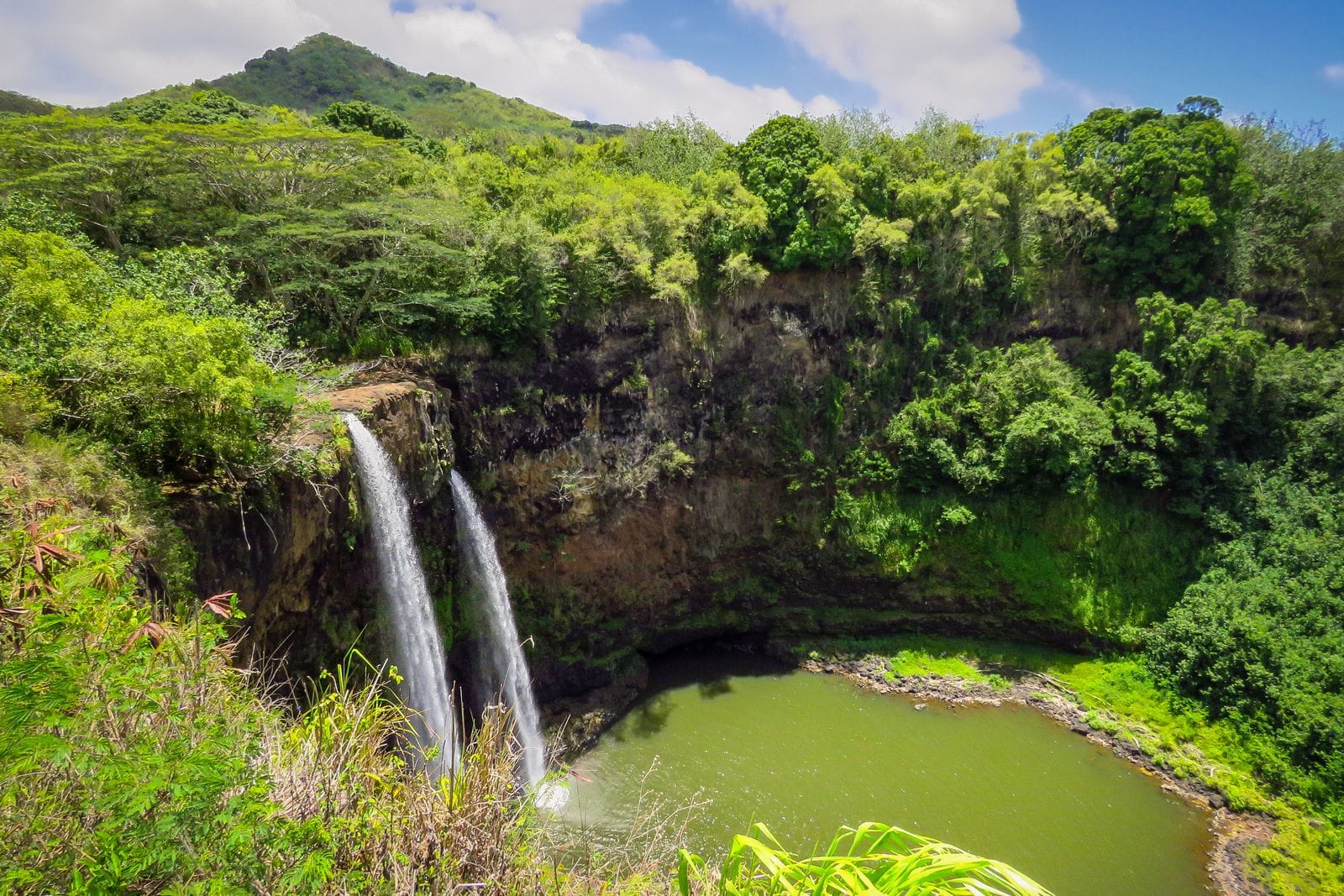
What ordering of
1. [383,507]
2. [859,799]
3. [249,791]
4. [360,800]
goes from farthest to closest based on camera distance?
[859,799] < [383,507] < [360,800] < [249,791]

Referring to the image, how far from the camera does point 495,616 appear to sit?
1317 cm

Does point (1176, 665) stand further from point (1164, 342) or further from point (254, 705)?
point (254, 705)

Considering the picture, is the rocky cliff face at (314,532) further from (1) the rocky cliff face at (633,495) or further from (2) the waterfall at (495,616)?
(2) the waterfall at (495,616)

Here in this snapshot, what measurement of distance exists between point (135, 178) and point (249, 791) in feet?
41.9

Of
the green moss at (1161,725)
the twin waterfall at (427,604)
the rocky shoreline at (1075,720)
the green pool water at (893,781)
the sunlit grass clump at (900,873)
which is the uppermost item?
the sunlit grass clump at (900,873)

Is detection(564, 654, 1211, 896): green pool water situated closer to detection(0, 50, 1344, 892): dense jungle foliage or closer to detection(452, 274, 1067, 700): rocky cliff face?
detection(452, 274, 1067, 700): rocky cliff face

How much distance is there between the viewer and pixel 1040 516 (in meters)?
16.8

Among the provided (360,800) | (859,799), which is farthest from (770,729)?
(360,800)

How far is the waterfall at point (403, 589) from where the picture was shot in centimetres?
969

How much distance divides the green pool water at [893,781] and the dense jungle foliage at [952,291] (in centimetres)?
293

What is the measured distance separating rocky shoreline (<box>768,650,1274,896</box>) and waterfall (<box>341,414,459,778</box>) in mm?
9769

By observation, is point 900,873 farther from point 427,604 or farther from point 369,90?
point 369,90

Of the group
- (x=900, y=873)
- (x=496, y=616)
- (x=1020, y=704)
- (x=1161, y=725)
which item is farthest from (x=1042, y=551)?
(x=900, y=873)

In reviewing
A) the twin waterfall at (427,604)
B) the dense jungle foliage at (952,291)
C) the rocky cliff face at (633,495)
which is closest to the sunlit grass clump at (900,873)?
the twin waterfall at (427,604)
